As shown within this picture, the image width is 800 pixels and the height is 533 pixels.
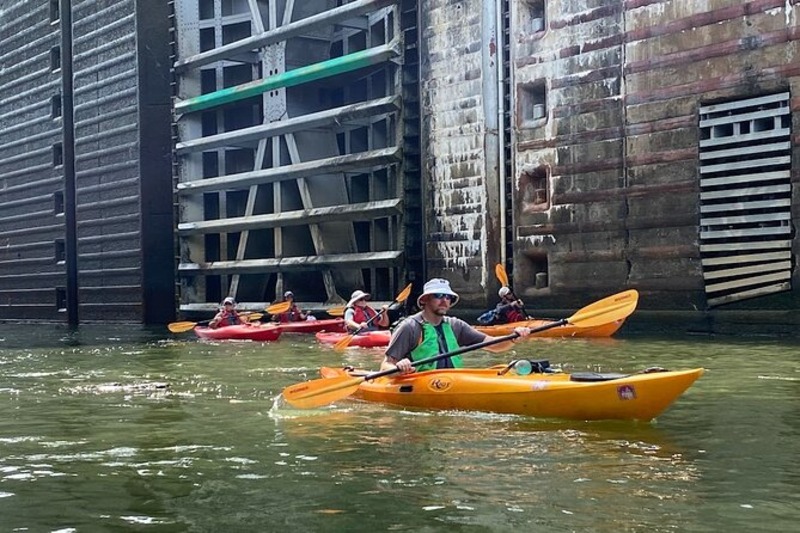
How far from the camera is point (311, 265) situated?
980 inches

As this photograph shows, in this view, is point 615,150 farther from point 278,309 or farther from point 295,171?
point 295,171

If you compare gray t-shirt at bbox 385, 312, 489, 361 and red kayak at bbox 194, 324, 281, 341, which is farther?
red kayak at bbox 194, 324, 281, 341

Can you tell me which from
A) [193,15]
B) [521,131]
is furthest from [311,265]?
[193,15]

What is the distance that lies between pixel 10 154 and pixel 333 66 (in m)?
16.6

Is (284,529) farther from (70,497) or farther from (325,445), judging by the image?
(325,445)

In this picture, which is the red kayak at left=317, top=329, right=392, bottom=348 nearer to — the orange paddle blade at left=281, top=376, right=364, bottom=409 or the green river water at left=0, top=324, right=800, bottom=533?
the green river water at left=0, top=324, right=800, bottom=533

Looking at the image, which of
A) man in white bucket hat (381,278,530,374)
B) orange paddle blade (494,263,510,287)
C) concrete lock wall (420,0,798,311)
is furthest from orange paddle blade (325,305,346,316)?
man in white bucket hat (381,278,530,374)

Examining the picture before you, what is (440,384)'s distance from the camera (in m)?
9.02

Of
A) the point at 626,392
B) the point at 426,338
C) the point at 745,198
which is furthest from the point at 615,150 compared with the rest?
the point at 626,392

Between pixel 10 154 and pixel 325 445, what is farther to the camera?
pixel 10 154

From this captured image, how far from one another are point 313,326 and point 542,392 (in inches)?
518

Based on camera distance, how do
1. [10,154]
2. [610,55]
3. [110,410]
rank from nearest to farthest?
[110,410] < [610,55] < [10,154]

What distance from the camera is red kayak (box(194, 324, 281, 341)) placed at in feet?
64.7

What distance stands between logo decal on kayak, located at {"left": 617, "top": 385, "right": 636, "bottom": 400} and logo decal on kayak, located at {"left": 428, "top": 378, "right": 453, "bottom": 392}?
5.14 feet
